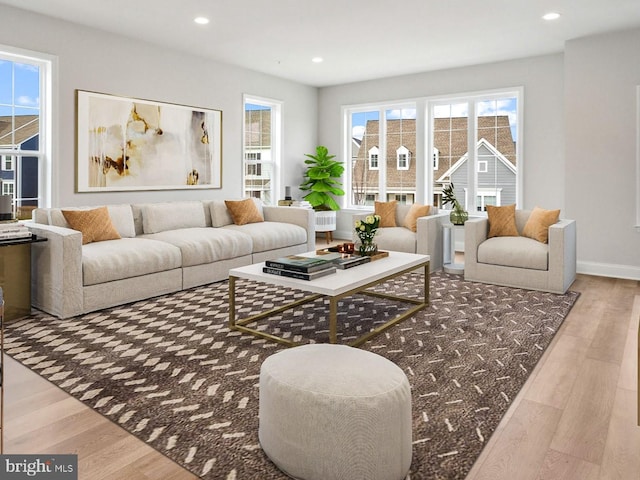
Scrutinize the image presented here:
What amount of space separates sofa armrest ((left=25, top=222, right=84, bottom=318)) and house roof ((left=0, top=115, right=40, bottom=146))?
1339mm

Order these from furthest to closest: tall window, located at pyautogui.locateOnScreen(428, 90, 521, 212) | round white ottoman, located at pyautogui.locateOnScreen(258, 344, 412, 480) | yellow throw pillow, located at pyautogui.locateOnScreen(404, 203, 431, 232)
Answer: tall window, located at pyautogui.locateOnScreen(428, 90, 521, 212) → yellow throw pillow, located at pyautogui.locateOnScreen(404, 203, 431, 232) → round white ottoman, located at pyautogui.locateOnScreen(258, 344, 412, 480)

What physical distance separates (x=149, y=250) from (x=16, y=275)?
3.18 feet

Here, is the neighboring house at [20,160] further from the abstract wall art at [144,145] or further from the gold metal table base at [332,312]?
the gold metal table base at [332,312]

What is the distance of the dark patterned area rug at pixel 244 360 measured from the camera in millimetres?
1908

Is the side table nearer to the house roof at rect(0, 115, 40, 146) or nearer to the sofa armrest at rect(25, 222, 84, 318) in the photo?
the sofa armrest at rect(25, 222, 84, 318)

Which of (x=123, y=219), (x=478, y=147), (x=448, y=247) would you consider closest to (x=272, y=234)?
(x=123, y=219)

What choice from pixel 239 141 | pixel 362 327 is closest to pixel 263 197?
pixel 239 141

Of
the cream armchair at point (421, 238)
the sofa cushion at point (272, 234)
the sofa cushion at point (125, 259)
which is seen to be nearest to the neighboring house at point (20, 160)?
the sofa cushion at point (125, 259)

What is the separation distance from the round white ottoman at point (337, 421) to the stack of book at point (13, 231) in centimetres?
269

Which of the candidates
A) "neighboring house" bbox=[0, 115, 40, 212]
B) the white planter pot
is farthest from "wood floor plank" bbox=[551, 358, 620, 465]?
the white planter pot

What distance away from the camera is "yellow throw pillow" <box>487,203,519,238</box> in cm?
494

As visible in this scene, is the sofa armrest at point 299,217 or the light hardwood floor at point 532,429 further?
the sofa armrest at point 299,217

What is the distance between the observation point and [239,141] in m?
6.64

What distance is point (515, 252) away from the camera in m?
4.55
